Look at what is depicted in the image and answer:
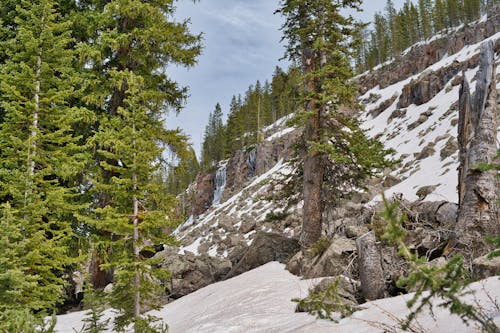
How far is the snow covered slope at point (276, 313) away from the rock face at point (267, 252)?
1.07 metres

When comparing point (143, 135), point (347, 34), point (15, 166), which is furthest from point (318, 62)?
point (15, 166)

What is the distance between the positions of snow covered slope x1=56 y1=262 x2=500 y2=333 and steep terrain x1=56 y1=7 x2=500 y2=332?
0.03 metres

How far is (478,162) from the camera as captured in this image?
5.96 metres

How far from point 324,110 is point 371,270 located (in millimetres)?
6475

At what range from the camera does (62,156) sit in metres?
9.91

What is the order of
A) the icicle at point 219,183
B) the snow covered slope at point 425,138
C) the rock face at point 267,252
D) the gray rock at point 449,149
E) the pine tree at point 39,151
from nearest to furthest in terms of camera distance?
the pine tree at point 39,151 → the rock face at point 267,252 → the snow covered slope at point 425,138 → the gray rock at point 449,149 → the icicle at point 219,183

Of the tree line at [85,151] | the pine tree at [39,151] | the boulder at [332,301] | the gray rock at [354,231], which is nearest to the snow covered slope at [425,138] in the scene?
the gray rock at [354,231]

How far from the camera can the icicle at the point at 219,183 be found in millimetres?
65438

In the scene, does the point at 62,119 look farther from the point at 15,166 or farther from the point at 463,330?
the point at 463,330

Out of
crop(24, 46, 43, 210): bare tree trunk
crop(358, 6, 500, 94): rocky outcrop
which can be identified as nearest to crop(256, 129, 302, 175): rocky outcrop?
crop(358, 6, 500, 94): rocky outcrop

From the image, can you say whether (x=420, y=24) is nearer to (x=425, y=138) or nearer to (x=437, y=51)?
(x=437, y=51)

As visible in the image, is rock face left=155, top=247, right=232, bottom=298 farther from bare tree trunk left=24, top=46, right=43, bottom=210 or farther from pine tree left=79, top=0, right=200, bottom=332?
bare tree trunk left=24, top=46, right=43, bottom=210

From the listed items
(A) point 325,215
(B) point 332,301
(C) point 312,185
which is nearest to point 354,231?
(C) point 312,185

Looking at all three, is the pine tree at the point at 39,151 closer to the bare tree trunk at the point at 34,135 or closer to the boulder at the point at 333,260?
the bare tree trunk at the point at 34,135
